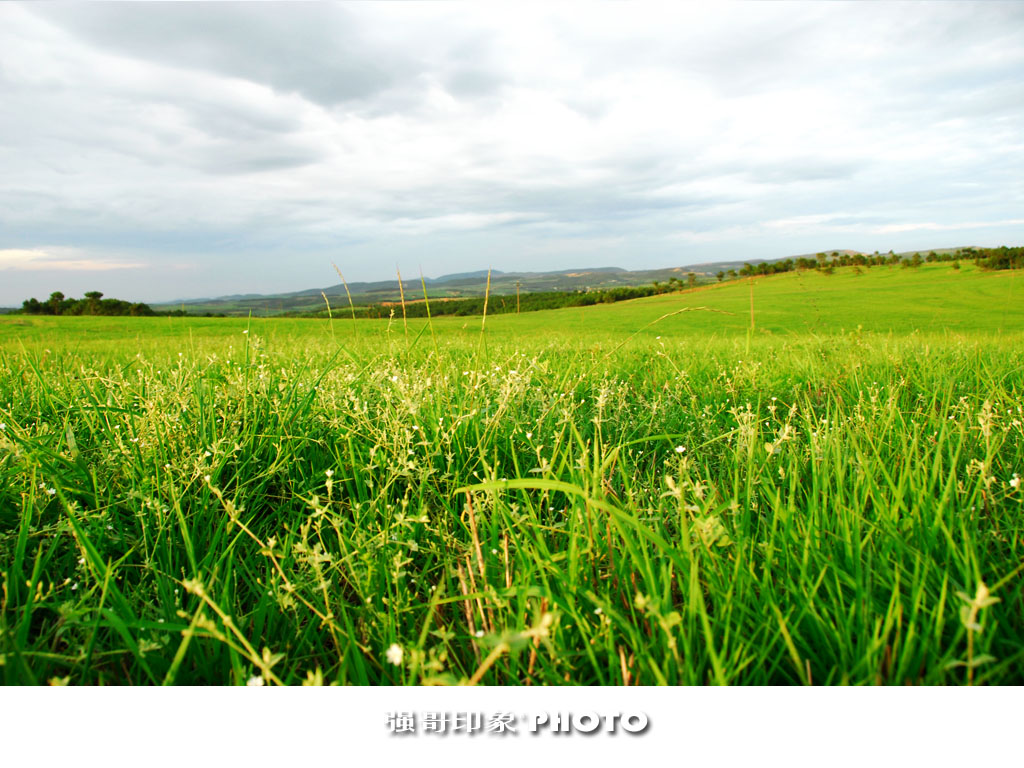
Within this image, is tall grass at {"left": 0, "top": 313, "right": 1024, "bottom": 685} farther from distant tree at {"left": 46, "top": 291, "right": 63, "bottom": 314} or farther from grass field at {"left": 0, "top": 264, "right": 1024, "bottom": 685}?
distant tree at {"left": 46, "top": 291, "right": 63, "bottom": 314}

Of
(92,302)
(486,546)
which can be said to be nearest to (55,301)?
(92,302)

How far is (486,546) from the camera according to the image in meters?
1.78

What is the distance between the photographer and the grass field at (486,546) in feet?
3.99

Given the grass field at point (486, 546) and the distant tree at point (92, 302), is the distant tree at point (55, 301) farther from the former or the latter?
the grass field at point (486, 546)

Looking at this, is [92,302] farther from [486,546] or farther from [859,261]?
[859,261]

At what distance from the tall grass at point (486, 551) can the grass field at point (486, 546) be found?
0.01 metres

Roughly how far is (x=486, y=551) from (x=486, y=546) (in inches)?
1.1

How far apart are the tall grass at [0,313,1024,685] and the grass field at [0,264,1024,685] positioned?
0.5 inches

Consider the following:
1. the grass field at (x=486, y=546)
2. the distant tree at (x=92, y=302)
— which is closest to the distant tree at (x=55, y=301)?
the distant tree at (x=92, y=302)

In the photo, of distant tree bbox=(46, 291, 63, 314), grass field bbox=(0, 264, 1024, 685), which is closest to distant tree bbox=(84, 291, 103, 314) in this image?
distant tree bbox=(46, 291, 63, 314)

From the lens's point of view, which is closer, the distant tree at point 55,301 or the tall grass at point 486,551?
the tall grass at point 486,551
